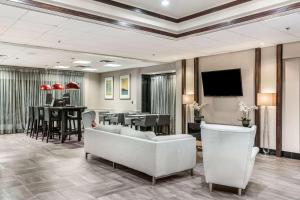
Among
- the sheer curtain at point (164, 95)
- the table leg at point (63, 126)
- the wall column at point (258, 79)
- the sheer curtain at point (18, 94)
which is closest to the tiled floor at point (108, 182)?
the wall column at point (258, 79)

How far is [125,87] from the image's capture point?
37.6ft

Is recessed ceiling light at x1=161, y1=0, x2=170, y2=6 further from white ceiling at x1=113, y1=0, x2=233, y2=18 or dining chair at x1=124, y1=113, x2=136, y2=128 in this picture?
dining chair at x1=124, y1=113, x2=136, y2=128

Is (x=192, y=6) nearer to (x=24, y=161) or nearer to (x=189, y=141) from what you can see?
(x=189, y=141)

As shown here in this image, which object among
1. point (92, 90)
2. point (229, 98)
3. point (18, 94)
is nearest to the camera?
point (229, 98)

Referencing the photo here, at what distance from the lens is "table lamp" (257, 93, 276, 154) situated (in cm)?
602

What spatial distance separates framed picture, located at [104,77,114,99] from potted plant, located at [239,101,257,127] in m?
6.85

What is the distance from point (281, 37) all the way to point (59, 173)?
17.2 ft

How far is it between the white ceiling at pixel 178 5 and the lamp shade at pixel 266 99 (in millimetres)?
2714

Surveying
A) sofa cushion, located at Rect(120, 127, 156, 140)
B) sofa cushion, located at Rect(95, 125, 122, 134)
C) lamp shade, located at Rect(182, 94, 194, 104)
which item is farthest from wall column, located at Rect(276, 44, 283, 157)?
sofa cushion, located at Rect(95, 125, 122, 134)

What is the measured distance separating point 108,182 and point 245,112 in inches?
165

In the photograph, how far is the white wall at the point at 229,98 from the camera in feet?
22.1

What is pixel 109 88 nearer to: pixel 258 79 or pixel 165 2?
pixel 258 79

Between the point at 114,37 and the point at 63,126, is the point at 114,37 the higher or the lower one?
the higher one

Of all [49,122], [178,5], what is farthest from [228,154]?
[49,122]
